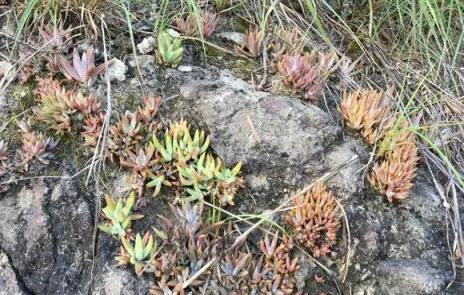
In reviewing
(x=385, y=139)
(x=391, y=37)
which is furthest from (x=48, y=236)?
(x=391, y=37)

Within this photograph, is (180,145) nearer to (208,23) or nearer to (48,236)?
(48,236)

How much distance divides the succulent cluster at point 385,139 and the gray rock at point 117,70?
1173 millimetres

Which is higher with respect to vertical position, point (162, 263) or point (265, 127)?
point (265, 127)

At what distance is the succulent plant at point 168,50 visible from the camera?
2.98 m

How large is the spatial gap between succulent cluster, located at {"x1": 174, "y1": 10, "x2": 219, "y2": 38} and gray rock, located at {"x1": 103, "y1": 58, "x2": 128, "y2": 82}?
410 millimetres

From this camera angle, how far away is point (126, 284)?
2420 mm

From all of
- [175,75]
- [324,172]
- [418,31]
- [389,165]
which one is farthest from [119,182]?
[418,31]

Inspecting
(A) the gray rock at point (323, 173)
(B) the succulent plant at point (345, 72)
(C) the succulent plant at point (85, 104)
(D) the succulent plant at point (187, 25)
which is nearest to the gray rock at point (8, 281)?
(C) the succulent plant at point (85, 104)

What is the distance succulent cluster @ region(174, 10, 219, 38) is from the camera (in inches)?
124

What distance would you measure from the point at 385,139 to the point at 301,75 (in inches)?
21.7

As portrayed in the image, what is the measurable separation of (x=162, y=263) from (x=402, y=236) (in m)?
1.15

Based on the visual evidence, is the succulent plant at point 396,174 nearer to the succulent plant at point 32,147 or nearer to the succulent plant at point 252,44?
the succulent plant at point 252,44

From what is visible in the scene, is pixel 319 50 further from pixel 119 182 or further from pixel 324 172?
pixel 119 182

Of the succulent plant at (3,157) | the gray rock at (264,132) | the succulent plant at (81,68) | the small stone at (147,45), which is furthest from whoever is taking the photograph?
the small stone at (147,45)
